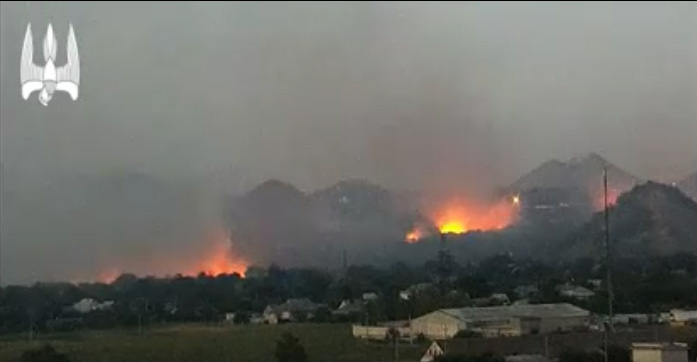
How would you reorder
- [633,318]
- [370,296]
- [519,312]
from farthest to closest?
[370,296] < [519,312] < [633,318]

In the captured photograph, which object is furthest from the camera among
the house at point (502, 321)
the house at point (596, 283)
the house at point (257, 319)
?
the house at point (596, 283)

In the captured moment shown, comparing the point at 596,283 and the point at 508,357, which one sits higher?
the point at 596,283

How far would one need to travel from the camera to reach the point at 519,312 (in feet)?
21.3

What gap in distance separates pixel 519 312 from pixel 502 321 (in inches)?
8.2

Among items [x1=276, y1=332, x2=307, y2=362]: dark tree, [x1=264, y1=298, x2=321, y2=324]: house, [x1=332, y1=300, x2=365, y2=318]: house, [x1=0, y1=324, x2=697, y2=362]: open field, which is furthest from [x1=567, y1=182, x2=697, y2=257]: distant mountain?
[x1=276, y1=332, x2=307, y2=362]: dark tree

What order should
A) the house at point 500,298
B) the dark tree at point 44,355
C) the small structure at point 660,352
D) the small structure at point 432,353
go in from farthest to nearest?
the house at point 500,298 → the small structure at point 432,353 → the dark tree at point 44,355 → the small structure at point 660,352

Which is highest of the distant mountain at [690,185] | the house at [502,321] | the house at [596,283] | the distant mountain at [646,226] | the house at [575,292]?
the distant mountain at [690,185]

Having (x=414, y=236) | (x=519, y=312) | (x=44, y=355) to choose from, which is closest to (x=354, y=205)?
(x=414, y=236)

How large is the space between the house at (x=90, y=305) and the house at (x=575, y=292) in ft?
9.43

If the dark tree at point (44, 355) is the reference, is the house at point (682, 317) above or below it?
above

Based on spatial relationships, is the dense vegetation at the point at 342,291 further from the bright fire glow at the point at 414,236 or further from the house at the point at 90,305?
the bright fire glow at the point at 414,236

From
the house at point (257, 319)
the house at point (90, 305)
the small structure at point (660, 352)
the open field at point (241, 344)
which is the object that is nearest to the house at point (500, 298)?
the open field at point (241, 344)

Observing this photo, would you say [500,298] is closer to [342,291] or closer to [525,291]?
[525,291]

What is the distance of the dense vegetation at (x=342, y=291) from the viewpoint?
6.03 m
